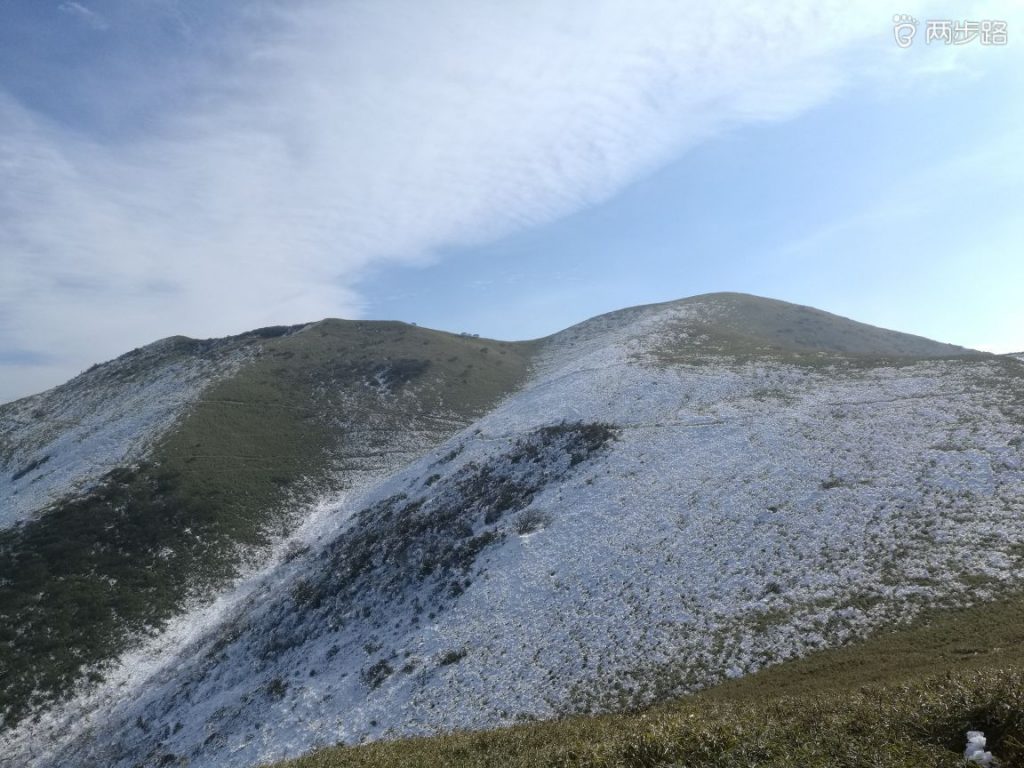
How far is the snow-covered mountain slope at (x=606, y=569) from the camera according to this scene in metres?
23.8

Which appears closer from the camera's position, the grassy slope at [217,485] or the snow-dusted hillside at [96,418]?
the grassy slope at [217,485]

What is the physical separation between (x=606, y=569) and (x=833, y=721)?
17.8 metres

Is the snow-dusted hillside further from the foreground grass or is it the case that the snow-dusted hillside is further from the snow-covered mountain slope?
the foreground grass

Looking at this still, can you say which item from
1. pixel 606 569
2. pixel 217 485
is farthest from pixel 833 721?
pixel 217 485

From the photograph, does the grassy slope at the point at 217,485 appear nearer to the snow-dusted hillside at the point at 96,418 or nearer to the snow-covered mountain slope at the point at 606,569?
the snow-dusted hillside at the point at 96,418

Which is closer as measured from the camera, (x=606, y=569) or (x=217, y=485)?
(x=606, y=569)

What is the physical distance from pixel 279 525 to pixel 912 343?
86.0 metres

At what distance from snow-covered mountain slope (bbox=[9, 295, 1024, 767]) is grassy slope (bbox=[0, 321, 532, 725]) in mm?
4791

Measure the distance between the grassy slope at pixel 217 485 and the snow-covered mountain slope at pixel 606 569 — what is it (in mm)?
4791

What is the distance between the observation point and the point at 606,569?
29891 millimetres

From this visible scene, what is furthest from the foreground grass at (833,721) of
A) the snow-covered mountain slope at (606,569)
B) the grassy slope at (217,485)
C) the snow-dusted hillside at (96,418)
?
the snow-dusted hillside at (96,418)

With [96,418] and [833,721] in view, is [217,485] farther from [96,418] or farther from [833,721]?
[833,721]

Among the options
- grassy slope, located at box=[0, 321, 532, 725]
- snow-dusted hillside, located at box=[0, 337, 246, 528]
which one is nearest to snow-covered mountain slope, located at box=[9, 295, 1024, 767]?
grassy slope, located at box=[0, 321, 532, 725]

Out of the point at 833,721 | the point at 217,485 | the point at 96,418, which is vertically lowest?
the point at 833,721
